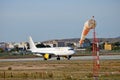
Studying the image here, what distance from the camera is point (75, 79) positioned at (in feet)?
104

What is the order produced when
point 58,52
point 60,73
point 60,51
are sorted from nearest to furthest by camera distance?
point 60,73 < point 60,51 < point 58,52

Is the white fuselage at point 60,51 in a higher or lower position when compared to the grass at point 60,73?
higher

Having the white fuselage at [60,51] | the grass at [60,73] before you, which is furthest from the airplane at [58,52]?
the grass at [60,73]

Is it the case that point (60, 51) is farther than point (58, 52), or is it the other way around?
point (58, 52)

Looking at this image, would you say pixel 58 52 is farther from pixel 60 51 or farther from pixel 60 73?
pixel 60 73

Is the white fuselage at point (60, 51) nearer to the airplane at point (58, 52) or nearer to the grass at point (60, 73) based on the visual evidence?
the airplane at point (58, 52)

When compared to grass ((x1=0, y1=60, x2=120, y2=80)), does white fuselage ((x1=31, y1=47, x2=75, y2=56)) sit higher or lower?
higher

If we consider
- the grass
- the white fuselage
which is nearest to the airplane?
the white fuselage

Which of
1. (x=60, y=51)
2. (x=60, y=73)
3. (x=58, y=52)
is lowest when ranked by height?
(x=60, y=73)

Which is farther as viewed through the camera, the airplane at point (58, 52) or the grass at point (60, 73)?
the airplane at point (58, 52)

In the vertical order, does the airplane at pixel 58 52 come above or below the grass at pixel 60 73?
above

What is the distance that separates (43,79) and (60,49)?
191ft

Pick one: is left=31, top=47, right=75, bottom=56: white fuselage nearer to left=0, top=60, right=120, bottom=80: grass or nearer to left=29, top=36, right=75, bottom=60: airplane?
left=29, top=36, right=75, bottom=60: airplane

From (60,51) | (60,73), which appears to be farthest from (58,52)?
(60,73)
